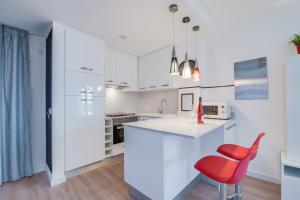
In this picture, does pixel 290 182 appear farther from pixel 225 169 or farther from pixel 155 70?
pixel 155 70

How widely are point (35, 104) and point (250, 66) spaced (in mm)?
3678

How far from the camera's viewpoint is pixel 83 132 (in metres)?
2.43

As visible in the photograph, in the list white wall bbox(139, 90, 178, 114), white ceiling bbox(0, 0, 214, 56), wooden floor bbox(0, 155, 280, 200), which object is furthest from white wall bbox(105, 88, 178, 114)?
wooden floor bbox(0, 155, 280, 200)

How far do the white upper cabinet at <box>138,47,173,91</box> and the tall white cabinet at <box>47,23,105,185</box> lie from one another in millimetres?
1214

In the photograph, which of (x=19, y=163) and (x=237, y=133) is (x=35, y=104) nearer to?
(x=19, y=163)

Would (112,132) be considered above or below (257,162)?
above

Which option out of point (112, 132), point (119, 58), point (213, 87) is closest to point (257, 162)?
point (213, 87)

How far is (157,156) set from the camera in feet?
4.81

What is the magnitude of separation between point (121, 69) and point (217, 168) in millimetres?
2884

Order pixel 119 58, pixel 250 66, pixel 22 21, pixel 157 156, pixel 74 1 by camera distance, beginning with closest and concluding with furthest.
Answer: pixel 157 156, pixel 74 1, pixel 22 21, pixel 250 66, pixel 119 58

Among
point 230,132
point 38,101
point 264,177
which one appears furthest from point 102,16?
point 264,177

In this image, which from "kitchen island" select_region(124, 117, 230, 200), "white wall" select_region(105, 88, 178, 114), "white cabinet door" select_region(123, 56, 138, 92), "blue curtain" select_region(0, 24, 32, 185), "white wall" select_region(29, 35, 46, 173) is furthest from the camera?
"white cabinet door" select_region(123, 56, 138, 92)

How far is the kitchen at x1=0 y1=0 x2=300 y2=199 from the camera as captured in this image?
5.31ft

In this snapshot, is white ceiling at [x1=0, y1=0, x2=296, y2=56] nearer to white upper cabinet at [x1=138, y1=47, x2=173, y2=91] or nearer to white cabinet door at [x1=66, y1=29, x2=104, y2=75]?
white cabinet door at [x1=66, y1=29, x2=104, y2=75]
